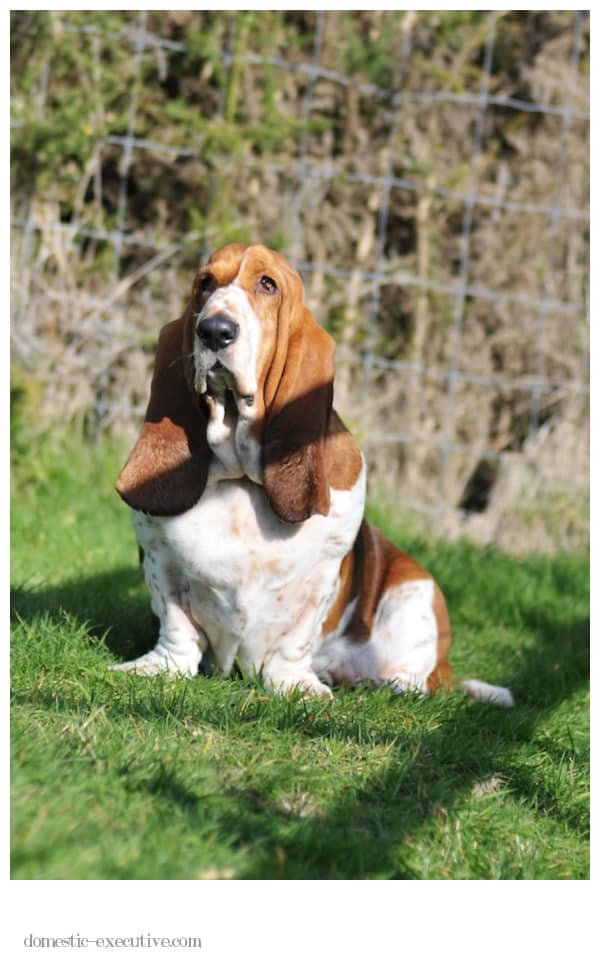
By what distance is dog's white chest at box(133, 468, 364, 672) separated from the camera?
4.27 metres

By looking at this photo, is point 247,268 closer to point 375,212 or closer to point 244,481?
point 244,481

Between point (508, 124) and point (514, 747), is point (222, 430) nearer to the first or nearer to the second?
point (514, 747)

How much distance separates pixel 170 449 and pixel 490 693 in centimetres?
172

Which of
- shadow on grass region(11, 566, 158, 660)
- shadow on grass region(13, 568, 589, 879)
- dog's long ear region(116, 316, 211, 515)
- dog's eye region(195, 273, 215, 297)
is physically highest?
dog's eye region(195, 273, 215, 297)

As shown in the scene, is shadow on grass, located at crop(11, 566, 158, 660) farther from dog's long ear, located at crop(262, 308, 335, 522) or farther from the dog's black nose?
the dog's black nose

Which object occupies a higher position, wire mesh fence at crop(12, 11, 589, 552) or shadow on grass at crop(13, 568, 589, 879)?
wire mesh fence at crop(12, 11, 589, 552)

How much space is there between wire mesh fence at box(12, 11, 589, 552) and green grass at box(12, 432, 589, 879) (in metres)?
3.27

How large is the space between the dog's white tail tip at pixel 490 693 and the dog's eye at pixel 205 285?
2.00 metres

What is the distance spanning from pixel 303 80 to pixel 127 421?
2.83 meters

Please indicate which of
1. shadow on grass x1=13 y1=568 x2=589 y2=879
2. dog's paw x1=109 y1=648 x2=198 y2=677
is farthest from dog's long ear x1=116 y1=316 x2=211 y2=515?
shadow on grass x1=13 y1=568 x2=589 y2=879

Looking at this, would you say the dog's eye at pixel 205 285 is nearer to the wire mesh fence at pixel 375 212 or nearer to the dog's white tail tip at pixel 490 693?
the dog's white tail tip at pixel 490 693

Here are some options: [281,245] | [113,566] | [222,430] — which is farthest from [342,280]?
[222,430]

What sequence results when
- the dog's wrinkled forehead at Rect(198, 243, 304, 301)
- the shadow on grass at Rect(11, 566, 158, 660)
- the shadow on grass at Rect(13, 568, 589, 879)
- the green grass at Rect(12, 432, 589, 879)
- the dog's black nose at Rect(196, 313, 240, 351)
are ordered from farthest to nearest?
1. the shadow on grass at Rect(11, 566, 158, 660)
2. the dog's wrinkled forehead at Rect(198, 243, 304, 301)
3. the dog's black nose at Rect(196, 313, 240, 351)
4. the shadow on grass at Rect(13, 568, 589, 879)
5. the green grass at Rect(12, 432, 589, 879)

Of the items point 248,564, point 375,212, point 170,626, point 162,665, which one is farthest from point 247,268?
point 375,212
